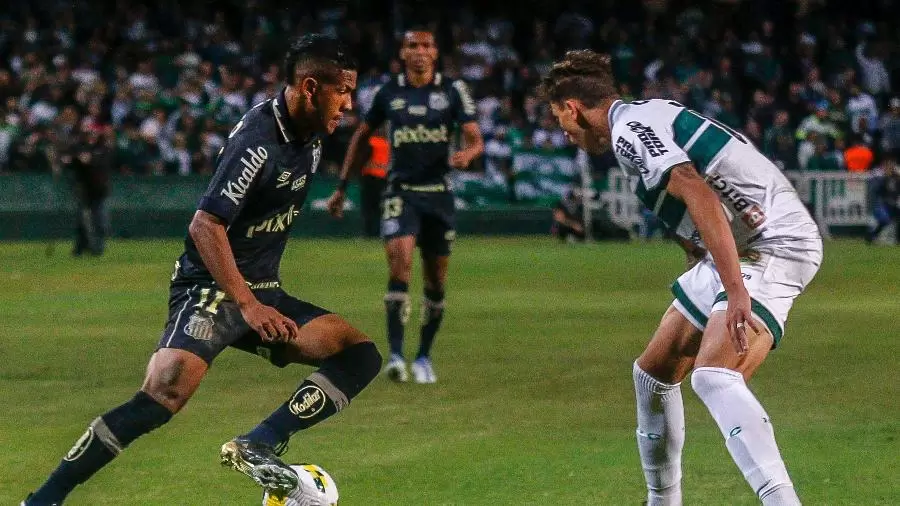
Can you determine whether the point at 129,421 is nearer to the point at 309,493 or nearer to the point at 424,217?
the point at 309,493

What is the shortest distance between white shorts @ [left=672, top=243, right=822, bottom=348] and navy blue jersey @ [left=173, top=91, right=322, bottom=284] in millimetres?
1672

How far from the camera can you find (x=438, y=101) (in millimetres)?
11633

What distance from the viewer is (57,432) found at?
8.95 meters

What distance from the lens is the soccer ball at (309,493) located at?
242 inches

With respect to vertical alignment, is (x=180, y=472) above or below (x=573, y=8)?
above

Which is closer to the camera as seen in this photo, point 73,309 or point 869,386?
point 869,386

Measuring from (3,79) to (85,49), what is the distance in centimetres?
273

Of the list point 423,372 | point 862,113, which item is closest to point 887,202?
point 862,113

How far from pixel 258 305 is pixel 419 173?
546 centimetres

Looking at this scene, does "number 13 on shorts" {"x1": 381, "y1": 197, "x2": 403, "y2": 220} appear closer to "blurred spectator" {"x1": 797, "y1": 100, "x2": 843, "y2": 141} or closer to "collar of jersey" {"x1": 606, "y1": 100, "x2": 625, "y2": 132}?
"collar of jersey" {"x1": 606, "y1": 100, "x2": 625, "y2": 132}

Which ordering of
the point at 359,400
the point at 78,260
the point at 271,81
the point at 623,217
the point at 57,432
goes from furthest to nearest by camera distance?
the point at 271,81, the point at 623,217, the point at 78,260, the point at 359,400, the point at 57,432

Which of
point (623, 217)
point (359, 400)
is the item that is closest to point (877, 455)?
point (359, 400)

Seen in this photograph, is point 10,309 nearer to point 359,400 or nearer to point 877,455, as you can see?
point 359,400

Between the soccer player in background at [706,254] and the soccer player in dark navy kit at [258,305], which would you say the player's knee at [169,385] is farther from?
the soccer player in background at [706,254]
